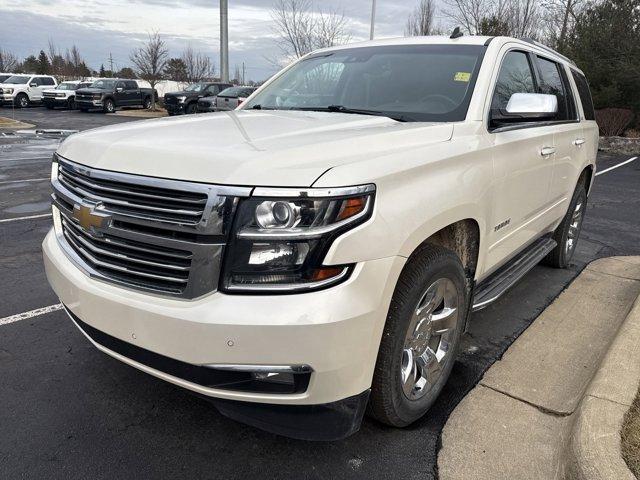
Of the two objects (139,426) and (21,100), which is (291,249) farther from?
(21,100)

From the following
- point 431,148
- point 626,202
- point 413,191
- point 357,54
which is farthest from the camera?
point 626,202

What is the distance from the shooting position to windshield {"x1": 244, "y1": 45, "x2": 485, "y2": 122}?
325cm

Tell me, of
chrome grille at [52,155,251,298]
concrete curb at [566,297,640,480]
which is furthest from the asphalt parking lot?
chrome grille at [52,155,251,298]

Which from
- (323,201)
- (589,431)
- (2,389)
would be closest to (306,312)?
(323,201)

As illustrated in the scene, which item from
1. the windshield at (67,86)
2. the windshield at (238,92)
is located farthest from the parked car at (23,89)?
the windshield at (238,92)

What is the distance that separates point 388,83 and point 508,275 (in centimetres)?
159

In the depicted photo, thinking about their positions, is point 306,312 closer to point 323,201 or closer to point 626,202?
point 323,201

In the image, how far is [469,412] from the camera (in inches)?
113

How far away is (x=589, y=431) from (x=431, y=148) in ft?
4.92

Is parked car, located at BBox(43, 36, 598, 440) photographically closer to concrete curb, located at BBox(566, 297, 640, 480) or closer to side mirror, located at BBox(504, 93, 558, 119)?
side mirror, located at BBox(504, 93, 558, 119)

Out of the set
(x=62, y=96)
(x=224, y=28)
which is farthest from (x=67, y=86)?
(x=224, y=28)

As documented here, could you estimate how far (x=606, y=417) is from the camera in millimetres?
2523

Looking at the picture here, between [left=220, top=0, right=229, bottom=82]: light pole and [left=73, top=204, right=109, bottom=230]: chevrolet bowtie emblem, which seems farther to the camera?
[left=220, top=0, right=229, bottom=82]: light pole

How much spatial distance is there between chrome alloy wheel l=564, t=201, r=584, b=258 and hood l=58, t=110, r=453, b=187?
3.25 meters
